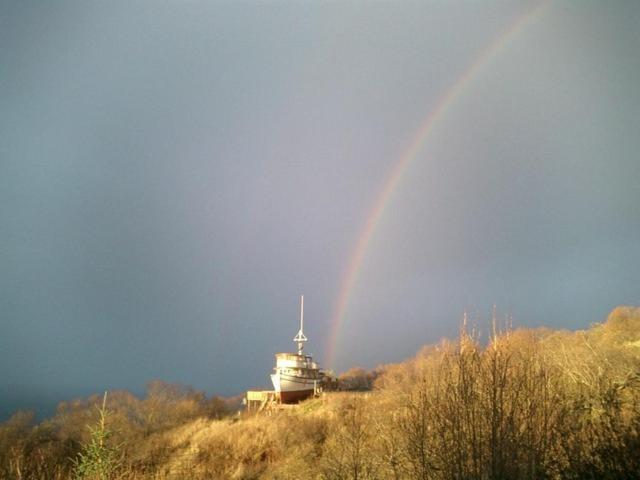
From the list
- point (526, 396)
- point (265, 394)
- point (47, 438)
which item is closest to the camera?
point (526, 396)

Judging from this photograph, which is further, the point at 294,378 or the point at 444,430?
the point at 294,378

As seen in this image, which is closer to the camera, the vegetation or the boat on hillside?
the vegetation

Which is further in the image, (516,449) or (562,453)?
(562,453)

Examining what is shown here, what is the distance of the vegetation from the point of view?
6.55 m

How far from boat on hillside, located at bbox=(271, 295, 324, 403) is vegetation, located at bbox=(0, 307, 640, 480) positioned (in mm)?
9404

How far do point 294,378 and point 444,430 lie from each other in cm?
4163

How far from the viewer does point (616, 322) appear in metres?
27.5

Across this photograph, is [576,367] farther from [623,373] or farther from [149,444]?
[149,444]

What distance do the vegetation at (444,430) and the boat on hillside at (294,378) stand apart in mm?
9404

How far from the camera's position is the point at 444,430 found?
6629 mm

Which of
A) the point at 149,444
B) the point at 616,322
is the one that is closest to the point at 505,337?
the point at 616,322

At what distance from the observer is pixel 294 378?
46.5 metres

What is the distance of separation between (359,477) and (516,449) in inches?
273

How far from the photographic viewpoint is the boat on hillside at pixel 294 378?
4588cm
